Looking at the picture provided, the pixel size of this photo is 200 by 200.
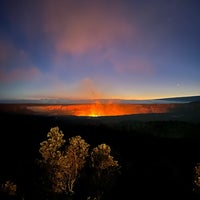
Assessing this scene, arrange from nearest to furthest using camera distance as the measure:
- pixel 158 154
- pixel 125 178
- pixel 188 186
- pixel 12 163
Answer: pixel 188 186, pixel 125 178, pixel 12 163, pixel 158 154

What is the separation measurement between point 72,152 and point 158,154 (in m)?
135

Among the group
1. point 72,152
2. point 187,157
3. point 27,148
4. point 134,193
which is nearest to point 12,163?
point 27,148

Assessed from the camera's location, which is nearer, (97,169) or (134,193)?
(97,169)

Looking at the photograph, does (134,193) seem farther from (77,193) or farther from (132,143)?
(132,143)

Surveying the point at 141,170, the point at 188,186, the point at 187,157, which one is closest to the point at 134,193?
the point at 188,186

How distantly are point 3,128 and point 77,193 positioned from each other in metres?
172

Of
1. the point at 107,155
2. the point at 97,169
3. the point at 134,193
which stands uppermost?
the point at 107,155

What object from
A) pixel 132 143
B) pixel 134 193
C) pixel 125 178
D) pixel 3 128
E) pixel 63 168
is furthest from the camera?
pixel 3 128

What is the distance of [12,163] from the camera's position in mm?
108500

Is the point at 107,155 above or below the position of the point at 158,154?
above

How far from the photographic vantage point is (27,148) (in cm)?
14412

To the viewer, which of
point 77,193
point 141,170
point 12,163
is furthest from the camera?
point 12,163

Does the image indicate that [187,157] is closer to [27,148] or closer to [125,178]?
[125,178]

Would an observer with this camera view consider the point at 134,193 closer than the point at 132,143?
Yes
